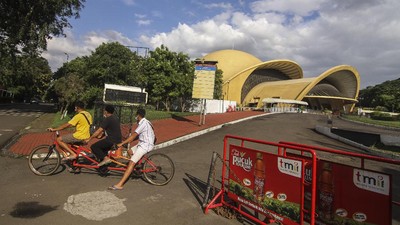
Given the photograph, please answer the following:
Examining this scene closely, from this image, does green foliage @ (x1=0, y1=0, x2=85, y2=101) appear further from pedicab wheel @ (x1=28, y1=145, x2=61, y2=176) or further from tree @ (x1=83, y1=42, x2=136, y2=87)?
pedicab wheel @ (x1=28, y1=145, x2=61, y2=176)

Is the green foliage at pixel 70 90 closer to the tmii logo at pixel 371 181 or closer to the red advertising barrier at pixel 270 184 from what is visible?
the red advertising barrier at pixel 270 184

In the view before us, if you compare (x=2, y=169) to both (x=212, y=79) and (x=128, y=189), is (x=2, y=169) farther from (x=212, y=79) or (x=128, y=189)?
(x=212, y=79)

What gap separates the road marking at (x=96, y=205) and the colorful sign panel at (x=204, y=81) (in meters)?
14.0

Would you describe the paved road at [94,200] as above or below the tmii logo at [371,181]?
below

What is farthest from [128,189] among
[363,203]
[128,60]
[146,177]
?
[128,60]

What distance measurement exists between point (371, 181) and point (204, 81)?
53.9 ft

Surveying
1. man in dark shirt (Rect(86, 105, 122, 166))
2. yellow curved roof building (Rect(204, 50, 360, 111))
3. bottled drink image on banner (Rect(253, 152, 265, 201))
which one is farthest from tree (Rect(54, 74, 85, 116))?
yellow curved roof building (Rect(204, 50, 360, 111))

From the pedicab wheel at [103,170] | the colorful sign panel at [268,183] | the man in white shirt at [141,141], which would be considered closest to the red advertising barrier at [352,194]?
the colorful sign panel at [268,183]

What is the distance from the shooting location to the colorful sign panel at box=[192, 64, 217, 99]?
1952 cm

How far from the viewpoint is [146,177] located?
6.86 m

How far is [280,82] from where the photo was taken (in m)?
76.1

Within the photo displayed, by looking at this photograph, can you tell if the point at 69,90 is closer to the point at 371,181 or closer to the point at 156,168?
the point at 156,168

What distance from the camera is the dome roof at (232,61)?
255 ft

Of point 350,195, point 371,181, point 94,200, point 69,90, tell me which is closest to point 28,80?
point 69,90
